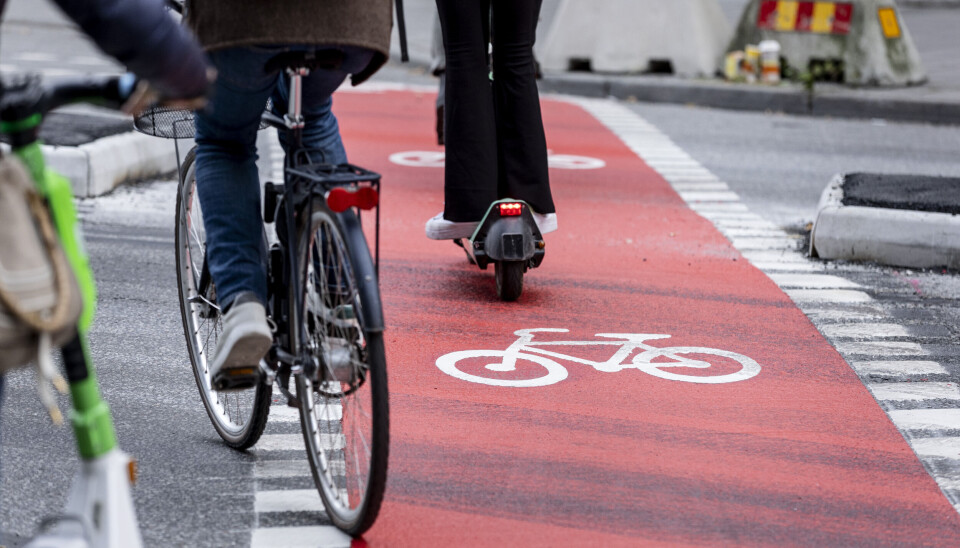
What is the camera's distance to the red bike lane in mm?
3275

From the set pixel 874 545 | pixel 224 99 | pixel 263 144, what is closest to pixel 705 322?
pixel 874 545

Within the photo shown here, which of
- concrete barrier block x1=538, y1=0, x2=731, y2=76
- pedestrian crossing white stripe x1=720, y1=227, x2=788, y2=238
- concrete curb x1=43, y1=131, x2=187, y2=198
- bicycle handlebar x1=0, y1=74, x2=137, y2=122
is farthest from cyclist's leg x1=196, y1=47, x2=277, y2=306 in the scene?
concrete barrier block x1=538, y1=0, x2=731, y2=76

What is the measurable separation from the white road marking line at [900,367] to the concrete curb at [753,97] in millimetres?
7386

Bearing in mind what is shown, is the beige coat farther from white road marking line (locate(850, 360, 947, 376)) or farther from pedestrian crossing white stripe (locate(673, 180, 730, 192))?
pedestrian crossing white stripe (locate(673, 180, 730, 192))

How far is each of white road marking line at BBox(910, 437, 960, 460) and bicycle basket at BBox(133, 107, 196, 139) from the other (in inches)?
94.5

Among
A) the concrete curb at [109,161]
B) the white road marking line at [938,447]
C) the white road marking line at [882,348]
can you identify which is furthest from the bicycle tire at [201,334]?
the concrete curb at [109,161]

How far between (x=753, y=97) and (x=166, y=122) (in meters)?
9.28

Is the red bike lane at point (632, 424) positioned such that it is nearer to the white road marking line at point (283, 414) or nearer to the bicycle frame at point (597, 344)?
the bicycle frame at point (597, 344)

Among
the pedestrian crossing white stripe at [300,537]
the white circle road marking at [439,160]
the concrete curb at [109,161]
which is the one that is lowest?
the pedestrian crossing white stripe at [300,537]

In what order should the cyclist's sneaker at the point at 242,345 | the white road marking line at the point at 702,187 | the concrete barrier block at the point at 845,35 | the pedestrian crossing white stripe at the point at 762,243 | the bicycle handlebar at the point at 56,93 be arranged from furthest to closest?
the concrete barrier block at the point at 845,35 → the white road marking line at the point at 702,187 → the pedestrian crossing white stripe at the point at 762,243 → the cyclist's sneaker at the point at 242,345 → the bicycle handlebar at the point at 56,93

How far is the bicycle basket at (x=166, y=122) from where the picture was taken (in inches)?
139

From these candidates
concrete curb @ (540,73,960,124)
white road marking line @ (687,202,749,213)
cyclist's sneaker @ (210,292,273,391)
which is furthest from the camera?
concrete curb @ (540,73,960,124)

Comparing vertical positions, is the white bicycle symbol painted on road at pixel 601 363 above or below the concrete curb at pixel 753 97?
below

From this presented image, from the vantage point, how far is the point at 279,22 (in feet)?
9.86
